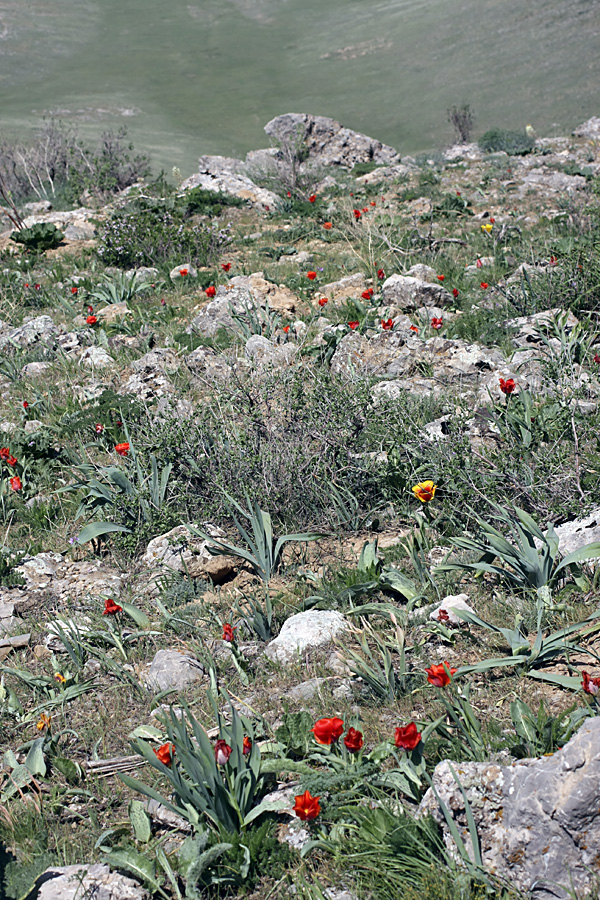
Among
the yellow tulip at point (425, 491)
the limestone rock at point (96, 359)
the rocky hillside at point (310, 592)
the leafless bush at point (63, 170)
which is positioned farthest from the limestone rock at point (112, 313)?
the leafless bush at point (63, 170)

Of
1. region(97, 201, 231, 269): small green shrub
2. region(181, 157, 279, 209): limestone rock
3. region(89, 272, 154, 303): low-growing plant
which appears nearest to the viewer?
region(89, 272, 154, 303): low-growing plant

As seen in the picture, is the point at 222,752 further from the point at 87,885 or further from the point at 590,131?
the point at 590,131

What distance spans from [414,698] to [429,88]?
41.8 metres

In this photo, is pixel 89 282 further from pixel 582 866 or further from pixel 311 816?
pixel 582 866

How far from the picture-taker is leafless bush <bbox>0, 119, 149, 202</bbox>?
12.7 m

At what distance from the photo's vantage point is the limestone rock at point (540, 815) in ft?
5.32

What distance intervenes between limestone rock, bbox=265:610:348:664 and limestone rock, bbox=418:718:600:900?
964mm

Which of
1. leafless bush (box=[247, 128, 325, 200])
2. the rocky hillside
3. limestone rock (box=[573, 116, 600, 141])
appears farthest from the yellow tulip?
limestone rock (box=[573, 116, 600, 141])

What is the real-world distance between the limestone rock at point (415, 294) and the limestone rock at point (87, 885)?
5053 mm

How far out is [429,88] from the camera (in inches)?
1462

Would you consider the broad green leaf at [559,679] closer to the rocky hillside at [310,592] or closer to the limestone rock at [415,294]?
the rocky hillside at [310,592]

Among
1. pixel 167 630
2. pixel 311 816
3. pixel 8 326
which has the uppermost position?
pixel 8 326

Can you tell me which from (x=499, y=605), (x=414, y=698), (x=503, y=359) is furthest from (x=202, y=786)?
(x=503, y=359)

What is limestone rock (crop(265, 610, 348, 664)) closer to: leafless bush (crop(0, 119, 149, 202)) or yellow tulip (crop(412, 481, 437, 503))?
yellow tulip (crop(412, 481, 437, 503))
